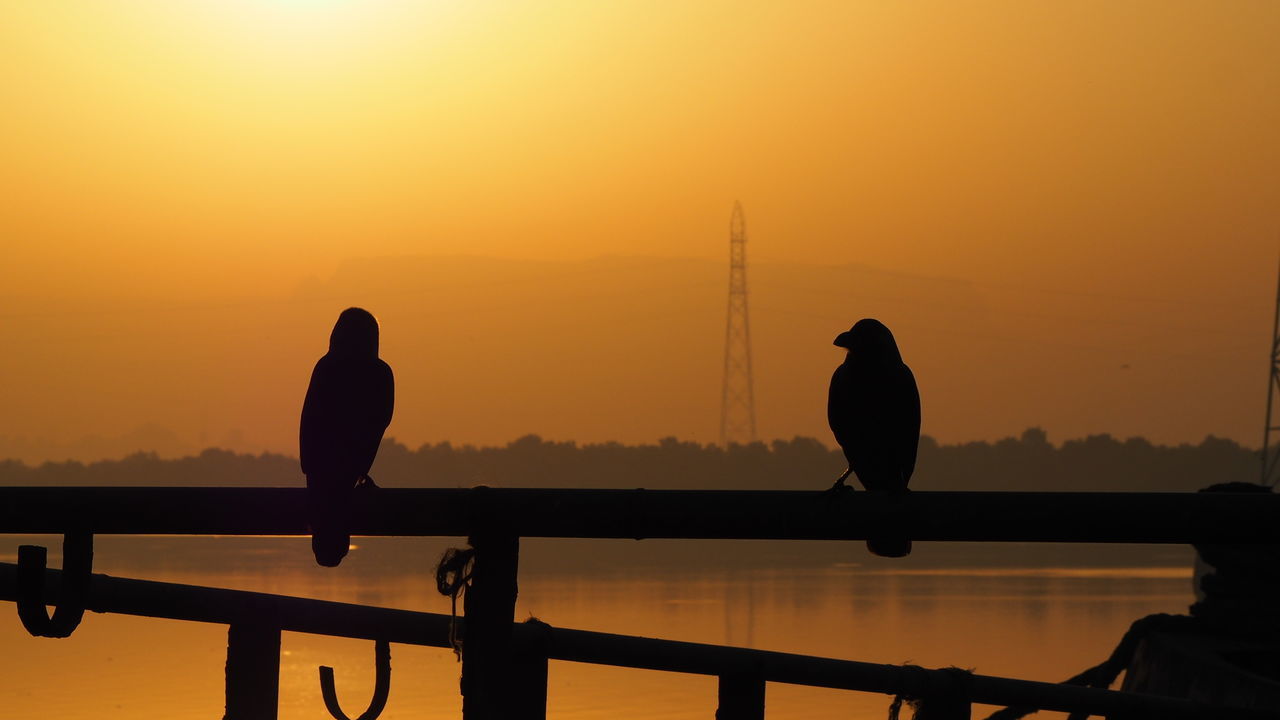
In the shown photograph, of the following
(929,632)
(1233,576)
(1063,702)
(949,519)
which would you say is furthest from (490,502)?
(929,632)

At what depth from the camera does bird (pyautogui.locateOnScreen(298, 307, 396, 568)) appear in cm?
511

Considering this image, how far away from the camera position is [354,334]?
6207 millimetres

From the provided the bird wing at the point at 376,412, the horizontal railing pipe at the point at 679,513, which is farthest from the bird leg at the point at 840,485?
the bird wing at the point at 376,412

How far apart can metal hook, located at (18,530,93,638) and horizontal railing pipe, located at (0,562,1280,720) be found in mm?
150

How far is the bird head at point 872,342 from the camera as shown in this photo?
625 centimetres

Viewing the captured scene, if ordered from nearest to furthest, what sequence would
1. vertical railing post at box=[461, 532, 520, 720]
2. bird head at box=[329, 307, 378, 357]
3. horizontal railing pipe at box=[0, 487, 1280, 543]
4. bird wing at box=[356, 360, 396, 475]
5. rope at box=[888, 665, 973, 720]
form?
horizontal railing pipe at box=[0, 487, 1280, 543] → vertical railing post at box=[461, 532, 520, 720] → rope at box=[888, 665, 973, 720] → bird wing at box=[356, 360, 396, 475] → bird head at box=[329, 307, 378, 357]

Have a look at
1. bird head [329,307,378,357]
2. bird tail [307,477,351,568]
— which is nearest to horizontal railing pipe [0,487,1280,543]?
bird tail [307,477,351,568]

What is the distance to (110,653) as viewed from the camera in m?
47.9

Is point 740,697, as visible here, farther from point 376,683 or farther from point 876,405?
point 876,405

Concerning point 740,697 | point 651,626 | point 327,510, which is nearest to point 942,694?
point 740,697

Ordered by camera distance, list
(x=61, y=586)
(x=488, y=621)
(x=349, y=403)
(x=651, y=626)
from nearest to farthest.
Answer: (x=488, y=621), (x=61, y=586), (x=349, y=403), (x=651, y=626)

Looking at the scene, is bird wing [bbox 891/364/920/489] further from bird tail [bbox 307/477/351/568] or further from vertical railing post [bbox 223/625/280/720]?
bird tail [bbox 307/477/351/568]

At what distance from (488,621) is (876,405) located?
10.6ft

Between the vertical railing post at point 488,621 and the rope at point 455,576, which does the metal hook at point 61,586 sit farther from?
the vertical railing post at point 488,621
